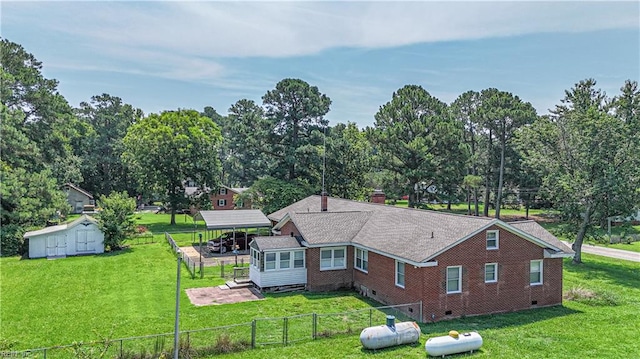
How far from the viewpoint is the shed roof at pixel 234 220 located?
107 ft

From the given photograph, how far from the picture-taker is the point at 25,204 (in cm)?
3475

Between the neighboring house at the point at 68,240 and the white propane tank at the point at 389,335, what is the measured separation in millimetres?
26623

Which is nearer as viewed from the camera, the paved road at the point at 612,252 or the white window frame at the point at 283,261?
the white window frame at the point at 283,261

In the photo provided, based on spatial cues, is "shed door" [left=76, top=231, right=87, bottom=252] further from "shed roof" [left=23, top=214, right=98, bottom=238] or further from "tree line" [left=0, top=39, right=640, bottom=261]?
"tree line" [left=0, top=39, right=640, bottom=261]

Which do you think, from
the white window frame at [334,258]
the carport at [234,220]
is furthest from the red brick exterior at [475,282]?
the carport at [234,220]

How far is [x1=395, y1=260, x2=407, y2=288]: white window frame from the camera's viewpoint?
19.9 metres

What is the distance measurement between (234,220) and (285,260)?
1086 cm

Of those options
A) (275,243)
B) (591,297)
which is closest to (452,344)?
(275,243)

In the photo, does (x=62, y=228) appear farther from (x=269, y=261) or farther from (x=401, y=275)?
(x=401, y=275)

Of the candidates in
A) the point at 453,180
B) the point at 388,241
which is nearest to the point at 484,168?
the point at 453,180

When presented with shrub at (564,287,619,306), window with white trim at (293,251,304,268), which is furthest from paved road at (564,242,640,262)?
window with white trim at (293,251,304,268)

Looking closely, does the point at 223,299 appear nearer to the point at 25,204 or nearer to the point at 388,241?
the point at 388,241

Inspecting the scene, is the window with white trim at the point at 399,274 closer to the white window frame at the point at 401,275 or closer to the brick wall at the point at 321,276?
the white window frame at the point at 401,275

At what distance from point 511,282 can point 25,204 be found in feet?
117
